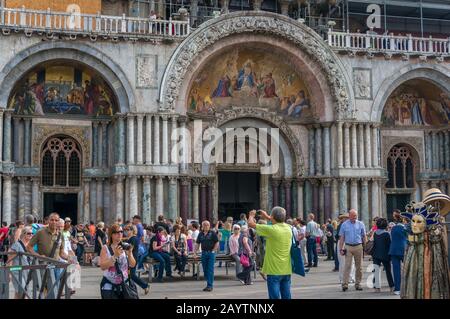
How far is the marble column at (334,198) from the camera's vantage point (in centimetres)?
3178

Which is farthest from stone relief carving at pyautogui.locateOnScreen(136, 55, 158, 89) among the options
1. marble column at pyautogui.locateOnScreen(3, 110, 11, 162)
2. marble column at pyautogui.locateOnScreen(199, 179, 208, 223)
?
marble column at pyautogui.locateOnScreen(3, 110, 11, 162)

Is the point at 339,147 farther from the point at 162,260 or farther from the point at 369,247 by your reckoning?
the point at 369,247

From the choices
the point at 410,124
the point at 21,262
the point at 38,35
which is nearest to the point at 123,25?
the point at 38,35

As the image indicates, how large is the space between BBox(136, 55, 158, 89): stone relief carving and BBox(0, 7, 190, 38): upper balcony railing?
3.25ft

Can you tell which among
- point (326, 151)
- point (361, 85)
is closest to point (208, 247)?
point (326, 151)

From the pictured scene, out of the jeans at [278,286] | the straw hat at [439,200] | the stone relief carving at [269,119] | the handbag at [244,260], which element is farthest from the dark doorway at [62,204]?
the straw hat at [439,200]

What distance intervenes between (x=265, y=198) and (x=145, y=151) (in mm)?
6871

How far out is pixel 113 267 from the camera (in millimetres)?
10984

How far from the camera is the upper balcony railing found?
28.3 metres

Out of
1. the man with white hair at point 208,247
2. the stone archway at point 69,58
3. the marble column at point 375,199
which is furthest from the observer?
the marble column at point 375,199

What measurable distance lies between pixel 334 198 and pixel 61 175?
12487 millimetres

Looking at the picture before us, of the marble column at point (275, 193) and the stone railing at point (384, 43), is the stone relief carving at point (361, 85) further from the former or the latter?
the marble column at point (275, 193)

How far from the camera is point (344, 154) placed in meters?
32.0

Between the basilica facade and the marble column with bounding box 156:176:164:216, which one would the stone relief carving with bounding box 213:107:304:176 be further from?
the marble column with bounding box 156:176:164:216
